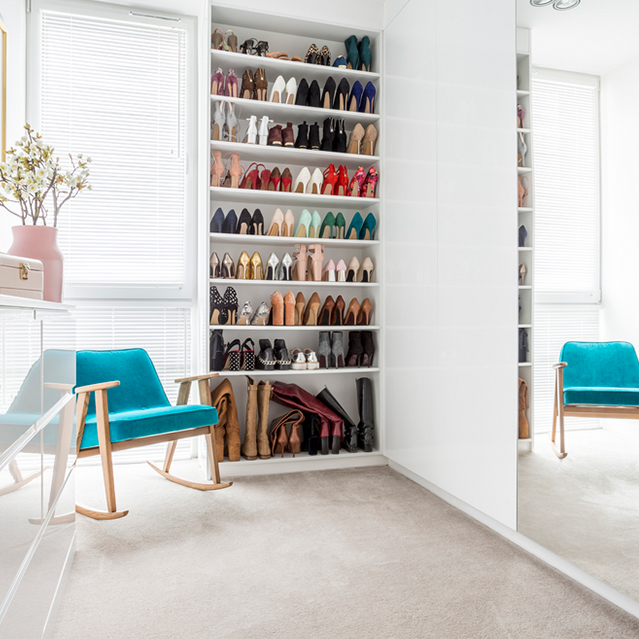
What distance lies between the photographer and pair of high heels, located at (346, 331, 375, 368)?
11.1 feet

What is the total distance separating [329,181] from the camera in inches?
131

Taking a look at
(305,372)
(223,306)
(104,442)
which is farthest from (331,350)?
(104,442)

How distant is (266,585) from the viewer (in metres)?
1.82

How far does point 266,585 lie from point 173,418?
3.31 ft

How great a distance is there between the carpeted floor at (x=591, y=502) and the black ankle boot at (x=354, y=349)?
1.49 metres

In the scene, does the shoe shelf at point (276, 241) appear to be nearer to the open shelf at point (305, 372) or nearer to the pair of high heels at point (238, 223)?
the pair of high heels at point (238, 223)

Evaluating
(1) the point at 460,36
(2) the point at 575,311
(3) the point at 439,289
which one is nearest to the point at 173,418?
(3) the point at 439,289

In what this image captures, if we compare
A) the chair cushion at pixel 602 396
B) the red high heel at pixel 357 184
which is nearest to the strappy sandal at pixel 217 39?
the red high heel at pixel 357 184

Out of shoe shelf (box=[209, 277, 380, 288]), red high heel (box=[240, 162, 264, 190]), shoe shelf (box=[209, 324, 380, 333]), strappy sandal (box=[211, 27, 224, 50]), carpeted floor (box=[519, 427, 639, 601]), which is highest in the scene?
strappy sandal (box=[211, 27, 224, 50])

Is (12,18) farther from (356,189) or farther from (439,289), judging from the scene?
(439,289)

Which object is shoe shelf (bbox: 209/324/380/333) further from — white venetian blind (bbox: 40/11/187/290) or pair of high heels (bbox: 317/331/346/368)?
white venetian blind (bbox: 40/11/187/290)

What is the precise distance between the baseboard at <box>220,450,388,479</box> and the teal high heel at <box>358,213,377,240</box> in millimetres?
1389

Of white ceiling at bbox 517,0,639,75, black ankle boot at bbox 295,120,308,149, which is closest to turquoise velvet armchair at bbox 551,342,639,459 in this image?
white ceiling at bbox 517,0,639,75

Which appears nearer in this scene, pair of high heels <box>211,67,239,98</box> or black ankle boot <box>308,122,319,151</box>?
pair of high heels <box>211,67,239,98</box>
